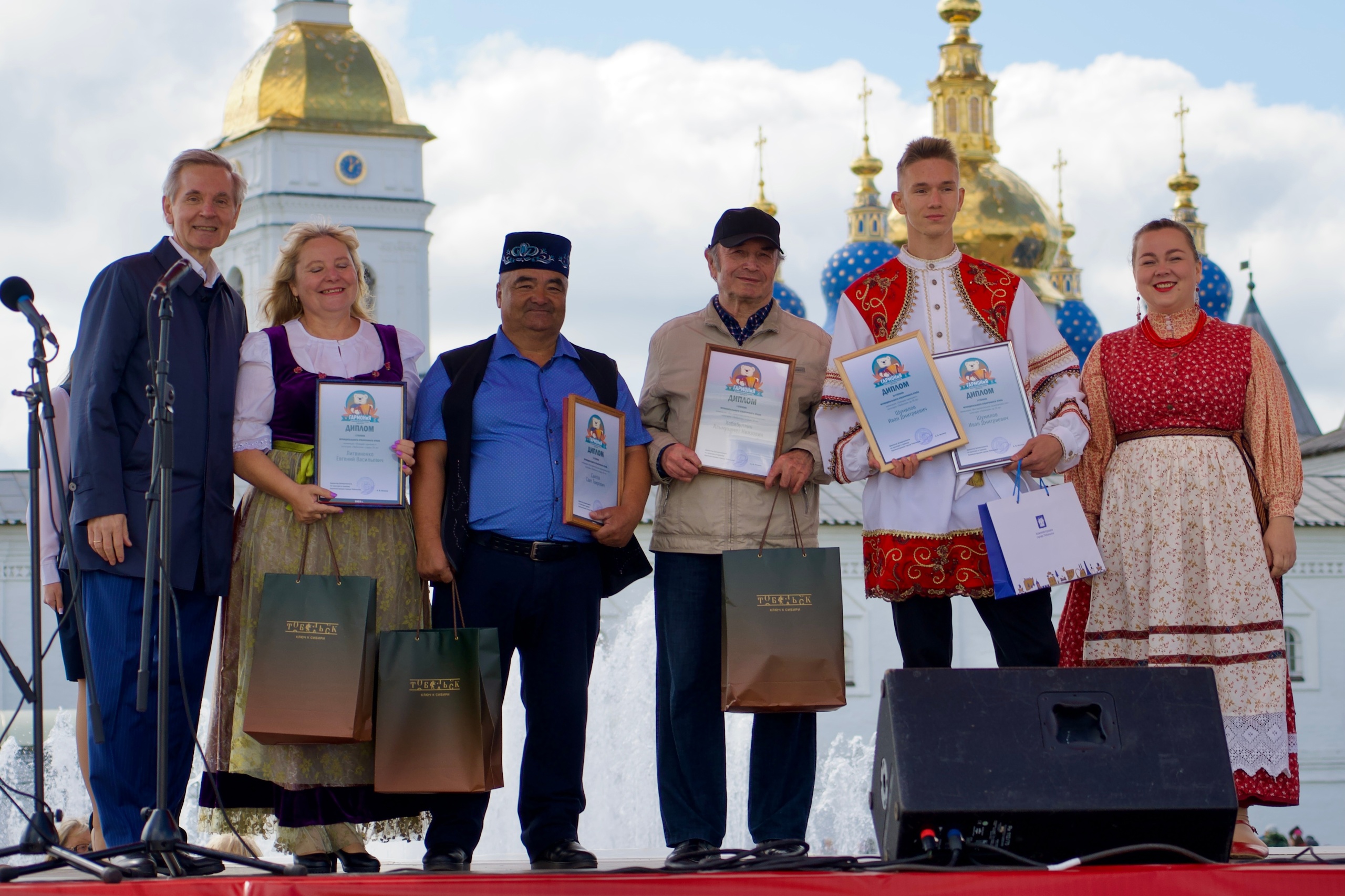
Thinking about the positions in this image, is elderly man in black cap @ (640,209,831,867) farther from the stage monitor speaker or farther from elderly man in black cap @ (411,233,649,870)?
the stage monitor speaker

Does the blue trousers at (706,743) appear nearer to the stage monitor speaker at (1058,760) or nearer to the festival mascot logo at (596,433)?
the festival mascot logo at (596,433)

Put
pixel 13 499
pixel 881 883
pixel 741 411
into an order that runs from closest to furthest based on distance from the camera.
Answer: pixel 881 883 < pixel 741 411 < pixel 13 499

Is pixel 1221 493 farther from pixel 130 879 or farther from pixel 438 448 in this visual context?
pixel 130 879

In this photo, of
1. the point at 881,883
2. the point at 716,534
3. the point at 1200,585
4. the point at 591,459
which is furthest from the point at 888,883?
the point at 1200,585

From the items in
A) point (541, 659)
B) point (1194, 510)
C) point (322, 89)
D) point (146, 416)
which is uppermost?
point (322, 89)

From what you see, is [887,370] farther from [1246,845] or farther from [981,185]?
[981,185]

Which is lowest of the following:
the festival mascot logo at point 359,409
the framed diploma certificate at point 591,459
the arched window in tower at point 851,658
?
the arched window in tower at point 851,658

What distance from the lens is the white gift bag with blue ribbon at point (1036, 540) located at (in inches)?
192

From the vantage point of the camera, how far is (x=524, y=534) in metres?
5.13

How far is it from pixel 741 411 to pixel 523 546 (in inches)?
29.7

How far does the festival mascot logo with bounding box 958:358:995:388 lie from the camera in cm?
502

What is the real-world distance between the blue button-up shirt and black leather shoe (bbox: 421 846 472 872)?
2.95 feet

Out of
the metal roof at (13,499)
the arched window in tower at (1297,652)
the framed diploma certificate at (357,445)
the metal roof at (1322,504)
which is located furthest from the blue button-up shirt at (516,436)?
the arched window in tower at (1297,652)

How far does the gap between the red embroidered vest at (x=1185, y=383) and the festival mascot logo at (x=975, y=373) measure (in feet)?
2.04
